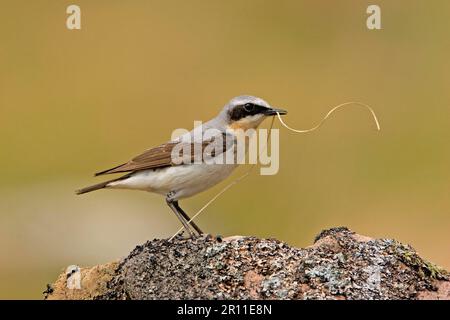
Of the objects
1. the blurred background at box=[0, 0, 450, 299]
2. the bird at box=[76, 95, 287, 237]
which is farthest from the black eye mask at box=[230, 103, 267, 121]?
the blurred background at box=[0, 0, 450, 299]

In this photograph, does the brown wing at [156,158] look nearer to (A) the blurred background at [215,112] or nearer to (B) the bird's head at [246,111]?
(B) the bird's head at [246,111]

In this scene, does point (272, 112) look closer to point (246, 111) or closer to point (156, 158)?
point (246, 111)

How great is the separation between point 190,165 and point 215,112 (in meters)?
11.6

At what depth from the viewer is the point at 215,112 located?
20.0m

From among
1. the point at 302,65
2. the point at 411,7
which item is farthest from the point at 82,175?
the point at 411,7

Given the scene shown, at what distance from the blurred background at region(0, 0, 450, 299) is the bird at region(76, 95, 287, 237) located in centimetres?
421

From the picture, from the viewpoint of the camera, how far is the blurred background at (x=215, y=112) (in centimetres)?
1505

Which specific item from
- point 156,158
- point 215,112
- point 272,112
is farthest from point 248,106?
point 215,112

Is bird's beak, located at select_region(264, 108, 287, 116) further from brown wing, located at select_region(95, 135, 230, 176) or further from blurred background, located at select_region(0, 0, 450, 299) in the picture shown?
blurred background, located at select_region(0, 0, 450, 299)

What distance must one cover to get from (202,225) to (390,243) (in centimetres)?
816

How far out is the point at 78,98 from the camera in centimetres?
2261

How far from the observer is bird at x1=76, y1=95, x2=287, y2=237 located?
8.38 metres

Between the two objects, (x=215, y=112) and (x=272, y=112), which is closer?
(x=272, y=112)

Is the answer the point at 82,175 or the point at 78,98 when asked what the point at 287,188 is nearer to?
the point at 82,175
